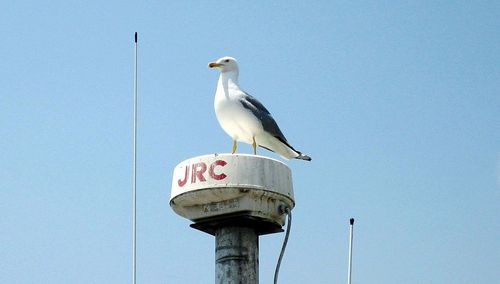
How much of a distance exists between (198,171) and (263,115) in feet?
8.59

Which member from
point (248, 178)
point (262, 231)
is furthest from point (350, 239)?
point (248, 178)

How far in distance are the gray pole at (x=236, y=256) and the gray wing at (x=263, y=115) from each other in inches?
95.5

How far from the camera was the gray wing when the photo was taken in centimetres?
1153

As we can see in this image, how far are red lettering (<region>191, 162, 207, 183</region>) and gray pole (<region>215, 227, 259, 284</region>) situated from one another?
75 centimetres

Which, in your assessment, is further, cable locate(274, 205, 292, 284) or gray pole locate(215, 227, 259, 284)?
cable locate(274, 205, 292, 284)

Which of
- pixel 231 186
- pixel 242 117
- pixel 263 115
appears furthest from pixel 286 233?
pixel 263 115

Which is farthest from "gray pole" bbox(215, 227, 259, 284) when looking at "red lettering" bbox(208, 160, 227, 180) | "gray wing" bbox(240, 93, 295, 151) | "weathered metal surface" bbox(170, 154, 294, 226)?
"gray wing" bbox(240, 93, 295, 151)

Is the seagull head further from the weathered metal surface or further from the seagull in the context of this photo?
the weathered metal surface

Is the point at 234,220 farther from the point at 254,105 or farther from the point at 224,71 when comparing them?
the point at 224,71

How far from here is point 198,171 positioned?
9.37 m

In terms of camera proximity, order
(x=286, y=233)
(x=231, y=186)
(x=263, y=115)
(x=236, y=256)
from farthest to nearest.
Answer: (x=263, y=115) → (x=286, y=233) → (x=236, y=256) → (x=231, y=186)

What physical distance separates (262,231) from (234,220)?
53 cm

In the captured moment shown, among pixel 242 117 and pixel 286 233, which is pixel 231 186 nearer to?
pixel 286 233

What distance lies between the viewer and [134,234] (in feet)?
38.5
